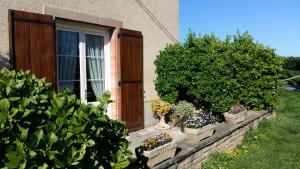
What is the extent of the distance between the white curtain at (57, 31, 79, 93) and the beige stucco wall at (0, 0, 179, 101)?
572 mm

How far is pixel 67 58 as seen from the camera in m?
6.39

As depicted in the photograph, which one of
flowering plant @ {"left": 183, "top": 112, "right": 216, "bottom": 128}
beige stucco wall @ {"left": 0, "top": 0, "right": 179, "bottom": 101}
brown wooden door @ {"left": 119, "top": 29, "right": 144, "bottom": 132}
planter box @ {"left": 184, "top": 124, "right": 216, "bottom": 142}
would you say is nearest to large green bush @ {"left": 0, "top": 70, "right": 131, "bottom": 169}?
beige stucco wall @ {"left": 0, "top": 0, "right": 179, "bottom": 101}

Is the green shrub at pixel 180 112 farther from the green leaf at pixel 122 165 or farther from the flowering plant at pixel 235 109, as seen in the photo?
the green leaf at pixel 122 165

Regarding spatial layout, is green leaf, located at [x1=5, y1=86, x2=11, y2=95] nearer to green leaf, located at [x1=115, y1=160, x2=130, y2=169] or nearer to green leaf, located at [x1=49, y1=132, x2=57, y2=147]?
green leaf, located at [x1=49, y1=132, x2=57, y2=147]

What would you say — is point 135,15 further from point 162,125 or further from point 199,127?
point 199,127

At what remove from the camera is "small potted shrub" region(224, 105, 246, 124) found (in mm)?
8209

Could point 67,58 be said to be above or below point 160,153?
above

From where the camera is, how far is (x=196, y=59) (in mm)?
8578

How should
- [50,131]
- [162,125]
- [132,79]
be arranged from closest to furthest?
[50,131], [132,79], [162,125]

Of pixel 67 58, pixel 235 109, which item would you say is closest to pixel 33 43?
pixel 67 58

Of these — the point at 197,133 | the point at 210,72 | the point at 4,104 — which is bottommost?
the point at 197,133

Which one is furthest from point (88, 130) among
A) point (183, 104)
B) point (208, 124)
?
point (183, 104)

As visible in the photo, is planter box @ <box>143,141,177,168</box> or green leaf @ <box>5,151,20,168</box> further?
planter box @ <box>143,141,177,168</box>

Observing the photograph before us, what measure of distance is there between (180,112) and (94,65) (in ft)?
8.78
